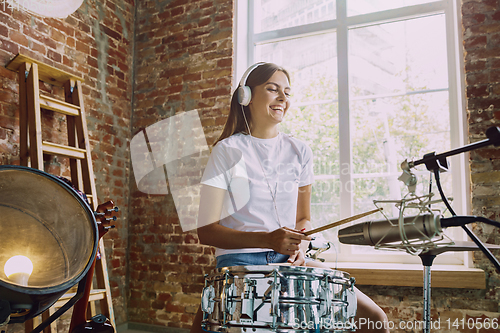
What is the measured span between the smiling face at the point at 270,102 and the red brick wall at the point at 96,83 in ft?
5.02

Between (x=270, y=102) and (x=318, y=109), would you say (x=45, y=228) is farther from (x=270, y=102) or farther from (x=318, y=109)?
(x=318, y=109)

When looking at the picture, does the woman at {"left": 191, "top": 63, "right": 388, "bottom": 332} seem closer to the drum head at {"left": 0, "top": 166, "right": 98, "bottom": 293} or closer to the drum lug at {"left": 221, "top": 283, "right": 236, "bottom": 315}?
the drum lug at {"left": 221, "top": 283, "right": 236, "bottom": 315}

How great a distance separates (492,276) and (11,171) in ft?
8.22

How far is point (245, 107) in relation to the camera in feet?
7.05

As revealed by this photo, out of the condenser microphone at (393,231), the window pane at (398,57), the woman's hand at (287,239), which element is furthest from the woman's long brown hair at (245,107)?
the condenser microphone at (393,231)

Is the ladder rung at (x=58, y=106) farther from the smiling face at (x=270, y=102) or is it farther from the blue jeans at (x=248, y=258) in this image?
the blue jeans at (x=248, y=258)

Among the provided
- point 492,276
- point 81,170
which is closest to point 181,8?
point 81,170

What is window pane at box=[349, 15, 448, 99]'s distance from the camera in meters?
2.83

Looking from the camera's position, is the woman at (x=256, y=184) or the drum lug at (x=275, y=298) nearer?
the drum lug at (x=275, y=298)

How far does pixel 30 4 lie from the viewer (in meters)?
2.68

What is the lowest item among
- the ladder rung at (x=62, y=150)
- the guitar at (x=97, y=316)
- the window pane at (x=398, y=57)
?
the guitar at (x=97, y=316)

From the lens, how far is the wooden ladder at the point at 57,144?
236cm

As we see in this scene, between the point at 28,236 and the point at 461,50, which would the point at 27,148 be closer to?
the point at 28,236

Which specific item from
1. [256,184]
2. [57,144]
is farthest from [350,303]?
[57,144]
